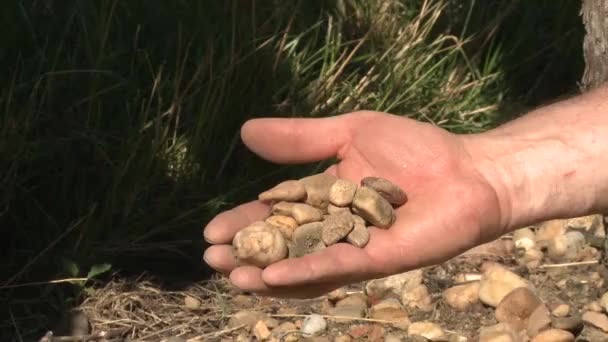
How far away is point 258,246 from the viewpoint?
2.57m

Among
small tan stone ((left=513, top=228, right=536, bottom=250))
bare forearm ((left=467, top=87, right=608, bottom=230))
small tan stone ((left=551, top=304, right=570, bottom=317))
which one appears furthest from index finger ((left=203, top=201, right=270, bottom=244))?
small tan stone ((left=513, top=228, right=536, bottom=250))

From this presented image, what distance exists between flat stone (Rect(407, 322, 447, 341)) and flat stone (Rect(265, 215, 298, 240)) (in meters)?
0.86

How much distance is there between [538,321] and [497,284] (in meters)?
0.22

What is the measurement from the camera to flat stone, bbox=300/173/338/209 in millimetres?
2824

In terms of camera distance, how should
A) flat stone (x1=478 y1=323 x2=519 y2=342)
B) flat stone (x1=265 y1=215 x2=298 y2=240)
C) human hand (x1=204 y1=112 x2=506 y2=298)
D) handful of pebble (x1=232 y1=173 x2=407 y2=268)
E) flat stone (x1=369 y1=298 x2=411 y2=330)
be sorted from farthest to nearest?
flat stone (x1=369 y1=298 x2=411 y2=330) < flat stone (x1=478 y1=323 x2=519 y2=342) < flat stone (x1=265 y1=215 x2=298 y2=240) < handful of pebble (x1=232 y1=173 x2=407 y2=268) < human hand (x1=204 y1=112 x2=506 y2=298)

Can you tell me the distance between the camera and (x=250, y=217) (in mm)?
2793

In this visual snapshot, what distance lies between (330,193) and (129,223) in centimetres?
98

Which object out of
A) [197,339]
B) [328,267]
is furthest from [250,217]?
[197,339]

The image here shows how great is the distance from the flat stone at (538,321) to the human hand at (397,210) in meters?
0.83

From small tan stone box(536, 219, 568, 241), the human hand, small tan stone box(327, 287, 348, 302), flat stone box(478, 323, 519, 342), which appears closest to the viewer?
the human hand

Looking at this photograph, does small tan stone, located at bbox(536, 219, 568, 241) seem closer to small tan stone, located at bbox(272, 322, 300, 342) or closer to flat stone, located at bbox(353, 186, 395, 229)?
small tan stone, located at bbox(272, 322, 300, 342)

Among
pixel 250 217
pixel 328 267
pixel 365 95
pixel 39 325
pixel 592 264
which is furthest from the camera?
pixel 365 95

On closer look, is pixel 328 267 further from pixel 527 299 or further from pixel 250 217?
pixel 527 299


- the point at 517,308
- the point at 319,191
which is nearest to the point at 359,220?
the point at 319,191
